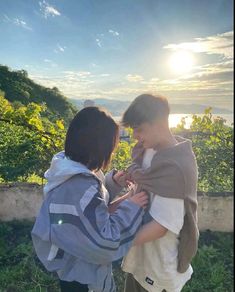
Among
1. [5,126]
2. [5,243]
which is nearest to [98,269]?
[5,243]

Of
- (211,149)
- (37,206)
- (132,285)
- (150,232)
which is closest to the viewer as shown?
(150,232)

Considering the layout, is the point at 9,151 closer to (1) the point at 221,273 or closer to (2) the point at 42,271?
(2) the point at 42,271

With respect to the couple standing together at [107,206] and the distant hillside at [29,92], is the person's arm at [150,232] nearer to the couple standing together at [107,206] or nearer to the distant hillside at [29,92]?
the couple standing together at [107,206]

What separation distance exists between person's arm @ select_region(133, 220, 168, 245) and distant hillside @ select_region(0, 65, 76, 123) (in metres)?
32.5

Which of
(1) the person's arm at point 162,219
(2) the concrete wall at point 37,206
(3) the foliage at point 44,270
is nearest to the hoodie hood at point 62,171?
(1) the person's arm at point 162,219

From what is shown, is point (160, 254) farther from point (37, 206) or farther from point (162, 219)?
point (37, 206)

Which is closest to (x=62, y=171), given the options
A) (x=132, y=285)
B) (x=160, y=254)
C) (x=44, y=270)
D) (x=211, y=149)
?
(x=160, y=254)

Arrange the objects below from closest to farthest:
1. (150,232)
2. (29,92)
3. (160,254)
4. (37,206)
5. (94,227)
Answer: (94,227) < (150,232) < (160,254) < (37,206) < (29,92)

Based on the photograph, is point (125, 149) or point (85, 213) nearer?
point (85, 213)

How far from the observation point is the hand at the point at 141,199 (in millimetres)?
1881

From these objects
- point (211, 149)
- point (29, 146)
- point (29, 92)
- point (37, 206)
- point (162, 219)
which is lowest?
point (37, 206)

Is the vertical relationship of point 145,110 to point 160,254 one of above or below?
above

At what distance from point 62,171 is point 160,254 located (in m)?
0.71

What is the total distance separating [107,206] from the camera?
6.27 feet
